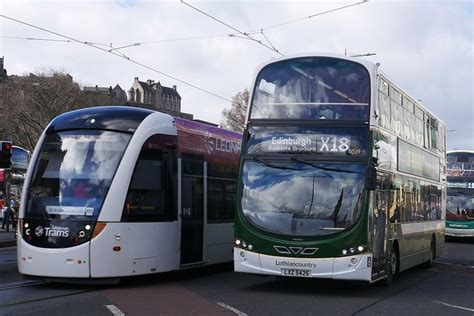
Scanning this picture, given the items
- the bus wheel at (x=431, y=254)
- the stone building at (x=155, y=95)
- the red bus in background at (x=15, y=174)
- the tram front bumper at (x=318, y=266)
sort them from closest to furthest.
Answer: the tram front bumper at (x=318, y=266) → the bus wheel at (x=431, y=254) → the red bus in background at (x=15, y=174) → the stone building at (x=155, y=95)

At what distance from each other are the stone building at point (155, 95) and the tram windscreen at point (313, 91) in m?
126

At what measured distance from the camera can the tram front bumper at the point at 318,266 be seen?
10.5m

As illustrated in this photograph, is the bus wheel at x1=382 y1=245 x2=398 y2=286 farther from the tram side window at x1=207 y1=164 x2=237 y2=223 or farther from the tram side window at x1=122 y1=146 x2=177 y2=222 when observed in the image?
Result: the tram side window at x1=122 y1=146 x2=177 y2=222

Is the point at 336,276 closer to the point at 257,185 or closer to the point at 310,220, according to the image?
the point at 310,220

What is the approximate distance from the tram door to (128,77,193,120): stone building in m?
124

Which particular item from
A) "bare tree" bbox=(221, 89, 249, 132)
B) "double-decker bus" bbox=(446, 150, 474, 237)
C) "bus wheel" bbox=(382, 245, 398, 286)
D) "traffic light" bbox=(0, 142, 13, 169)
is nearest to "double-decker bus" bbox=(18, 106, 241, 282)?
"bus wheel" bbox=(382, 245, 398, 286)

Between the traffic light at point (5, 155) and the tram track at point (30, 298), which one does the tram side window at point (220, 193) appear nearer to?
the tram track at point (30, 298)

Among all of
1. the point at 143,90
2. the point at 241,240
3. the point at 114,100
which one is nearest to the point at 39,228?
the point at 241,240

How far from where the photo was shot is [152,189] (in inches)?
460

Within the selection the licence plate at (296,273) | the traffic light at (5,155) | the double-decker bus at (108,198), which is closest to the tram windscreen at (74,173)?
the double-decker bus at (108,198)

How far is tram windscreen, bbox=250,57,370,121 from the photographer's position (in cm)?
1135

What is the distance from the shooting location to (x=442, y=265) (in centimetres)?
1892

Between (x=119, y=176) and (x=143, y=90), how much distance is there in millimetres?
138965

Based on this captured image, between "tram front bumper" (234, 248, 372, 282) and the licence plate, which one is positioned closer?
"tram front bumper" (234, 248, 372, 282)
